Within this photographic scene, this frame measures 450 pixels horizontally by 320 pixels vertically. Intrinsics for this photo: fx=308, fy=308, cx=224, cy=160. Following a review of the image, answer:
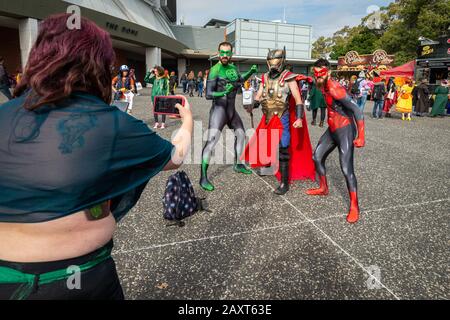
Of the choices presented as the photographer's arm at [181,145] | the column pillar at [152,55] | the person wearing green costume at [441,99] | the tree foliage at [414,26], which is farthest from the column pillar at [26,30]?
the tree foliage at [414,26]

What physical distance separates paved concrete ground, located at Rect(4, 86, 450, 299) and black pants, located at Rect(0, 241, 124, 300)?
49.9 inches

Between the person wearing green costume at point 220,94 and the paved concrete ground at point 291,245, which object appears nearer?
the paved concrete ground at point 291,245

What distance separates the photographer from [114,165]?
92cm

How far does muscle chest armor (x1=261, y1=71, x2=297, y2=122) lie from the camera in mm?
4180

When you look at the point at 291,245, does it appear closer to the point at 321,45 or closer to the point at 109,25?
the point at 109,25

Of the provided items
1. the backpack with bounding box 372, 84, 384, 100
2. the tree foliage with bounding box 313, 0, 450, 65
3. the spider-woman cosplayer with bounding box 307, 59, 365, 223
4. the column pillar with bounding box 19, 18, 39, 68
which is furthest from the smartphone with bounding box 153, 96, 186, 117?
the tree foliage with bounding box 313, 0, 450, 65

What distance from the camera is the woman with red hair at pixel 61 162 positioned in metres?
0.83

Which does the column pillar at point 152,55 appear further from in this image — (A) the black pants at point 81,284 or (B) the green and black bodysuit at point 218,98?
(A) the black pants at point 81,284

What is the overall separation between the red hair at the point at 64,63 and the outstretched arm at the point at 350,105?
9.59 feet

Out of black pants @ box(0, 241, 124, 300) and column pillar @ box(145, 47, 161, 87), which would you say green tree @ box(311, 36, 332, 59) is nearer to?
column pillar @ box(145, 47, 161, 87)

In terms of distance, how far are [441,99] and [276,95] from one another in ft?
44.5

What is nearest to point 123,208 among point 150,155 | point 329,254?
point 150,155
